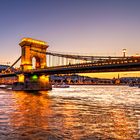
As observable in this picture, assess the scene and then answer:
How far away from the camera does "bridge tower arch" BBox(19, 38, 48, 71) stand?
87625 millimetres

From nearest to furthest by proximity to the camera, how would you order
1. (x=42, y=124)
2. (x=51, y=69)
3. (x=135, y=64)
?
(x=42, y=124), (x=135, y=64), (x=51, y=69)

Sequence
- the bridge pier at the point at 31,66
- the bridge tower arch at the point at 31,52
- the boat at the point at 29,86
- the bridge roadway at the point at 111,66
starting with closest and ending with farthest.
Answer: the bridge roadway at the point at 111,66 < the boat at the point at 29,86 < the bridge pier at the point at 31,66 < the bridge tower arch at the point at 31,52

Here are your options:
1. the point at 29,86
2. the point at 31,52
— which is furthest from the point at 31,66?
the point at 29,86

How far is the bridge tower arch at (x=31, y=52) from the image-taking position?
87625 mm

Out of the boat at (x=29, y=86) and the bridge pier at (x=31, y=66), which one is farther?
the bridge pier at (x=31, y=66)

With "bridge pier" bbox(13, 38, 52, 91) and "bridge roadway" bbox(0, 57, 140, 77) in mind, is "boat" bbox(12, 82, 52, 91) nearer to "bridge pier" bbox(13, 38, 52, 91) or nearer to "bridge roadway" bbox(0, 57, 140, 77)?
"bridge pier" bbox(13, 38, 52, 91)

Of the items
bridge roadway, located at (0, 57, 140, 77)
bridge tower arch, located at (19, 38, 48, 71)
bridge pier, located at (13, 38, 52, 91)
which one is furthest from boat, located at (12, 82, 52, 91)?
bridge roadway, located at (0, 57, 140, 77)

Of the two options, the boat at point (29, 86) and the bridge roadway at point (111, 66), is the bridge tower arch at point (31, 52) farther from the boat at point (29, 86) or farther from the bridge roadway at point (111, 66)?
the bridge roadway at point (111, 66)

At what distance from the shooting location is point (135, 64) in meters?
38.8

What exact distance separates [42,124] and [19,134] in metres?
3.57

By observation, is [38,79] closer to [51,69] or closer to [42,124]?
[51,69]

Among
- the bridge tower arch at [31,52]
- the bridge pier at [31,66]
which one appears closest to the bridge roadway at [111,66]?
the bridge pier at [31,66]

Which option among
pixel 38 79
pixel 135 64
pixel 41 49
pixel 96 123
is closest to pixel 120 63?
pixel 135 64

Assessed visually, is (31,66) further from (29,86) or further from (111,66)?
(111,66)
